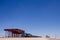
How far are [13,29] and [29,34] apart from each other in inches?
262

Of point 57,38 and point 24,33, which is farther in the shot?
point 24,33

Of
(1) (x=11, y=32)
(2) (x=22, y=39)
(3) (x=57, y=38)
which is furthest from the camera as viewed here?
(1) (x=11, y=32)

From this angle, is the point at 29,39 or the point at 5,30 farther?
the point at 5,30

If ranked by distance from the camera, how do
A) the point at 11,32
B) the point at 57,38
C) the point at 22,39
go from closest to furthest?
the point at 22,39 → the point at 57,38 → the point at 11,32

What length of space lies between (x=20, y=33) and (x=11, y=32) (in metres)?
2.85

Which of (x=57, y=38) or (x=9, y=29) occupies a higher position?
(x=9, y=29)

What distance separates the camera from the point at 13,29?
43.9 metres

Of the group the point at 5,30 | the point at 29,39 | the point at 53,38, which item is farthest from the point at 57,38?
the point at 5,30

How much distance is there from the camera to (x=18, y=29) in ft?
145

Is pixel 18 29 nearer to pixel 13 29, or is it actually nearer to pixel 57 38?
pixel 13 29

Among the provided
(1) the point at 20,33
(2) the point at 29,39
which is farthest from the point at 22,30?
(2) the point at 29,39

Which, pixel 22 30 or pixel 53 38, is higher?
pixel 22 30

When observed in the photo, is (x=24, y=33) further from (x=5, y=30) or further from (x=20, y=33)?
(x=5, y=30)

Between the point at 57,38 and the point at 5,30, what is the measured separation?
15.2 m
